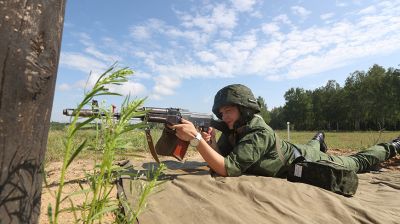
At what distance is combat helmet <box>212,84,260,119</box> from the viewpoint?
15.3 feet

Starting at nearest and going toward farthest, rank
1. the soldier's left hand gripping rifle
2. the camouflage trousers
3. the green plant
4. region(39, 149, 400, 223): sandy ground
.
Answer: the green plant, region(39, 149, 400, 223): sandy ground, the soldier's left hand gripping rifle, the camouflage trousers

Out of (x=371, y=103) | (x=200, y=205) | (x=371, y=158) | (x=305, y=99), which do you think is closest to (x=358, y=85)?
(x=371, y=103)

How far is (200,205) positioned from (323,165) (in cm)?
180

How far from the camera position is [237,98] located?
183 inches

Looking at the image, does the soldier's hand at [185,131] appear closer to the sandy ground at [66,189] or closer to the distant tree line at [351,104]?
the sandy ground at [66,189]

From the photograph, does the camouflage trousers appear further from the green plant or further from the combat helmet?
the green plant

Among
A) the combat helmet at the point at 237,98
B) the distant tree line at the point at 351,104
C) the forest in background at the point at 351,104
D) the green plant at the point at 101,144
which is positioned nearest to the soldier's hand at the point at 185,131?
the combat helmet at the point at 237,98

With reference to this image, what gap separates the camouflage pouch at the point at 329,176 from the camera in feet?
13.5

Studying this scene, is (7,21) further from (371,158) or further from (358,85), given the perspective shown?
(358,85)

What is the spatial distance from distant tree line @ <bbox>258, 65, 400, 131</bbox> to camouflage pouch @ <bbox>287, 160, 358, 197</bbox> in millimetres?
59105

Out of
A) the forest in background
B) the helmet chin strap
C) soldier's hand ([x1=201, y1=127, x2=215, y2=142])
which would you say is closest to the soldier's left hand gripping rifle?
soldier's hand ([x1=201, y1=127, x2=215, y2=142])

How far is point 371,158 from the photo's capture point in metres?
6.33

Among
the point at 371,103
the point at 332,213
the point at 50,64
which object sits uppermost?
the point at 371,103

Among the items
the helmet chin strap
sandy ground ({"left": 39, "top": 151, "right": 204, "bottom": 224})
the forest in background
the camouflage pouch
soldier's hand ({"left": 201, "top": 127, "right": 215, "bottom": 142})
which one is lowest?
sandy ground ({"left": 39, "top": 151, "right": 204, "bottom": 224})
